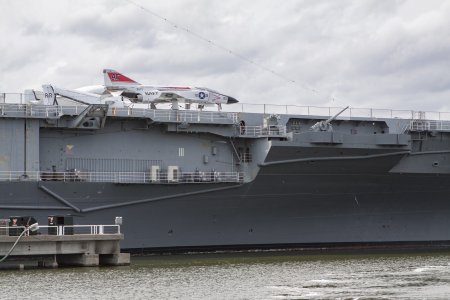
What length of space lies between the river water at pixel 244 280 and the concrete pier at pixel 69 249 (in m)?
0.67

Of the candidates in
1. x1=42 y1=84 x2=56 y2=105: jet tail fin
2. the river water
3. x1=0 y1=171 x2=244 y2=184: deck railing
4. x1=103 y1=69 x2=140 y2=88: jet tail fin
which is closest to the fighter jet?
x1=103 y1=69 x2=140 y2=88: jet tail fin

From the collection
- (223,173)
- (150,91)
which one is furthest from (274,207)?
(150,91)

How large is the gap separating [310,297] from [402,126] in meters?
20.8

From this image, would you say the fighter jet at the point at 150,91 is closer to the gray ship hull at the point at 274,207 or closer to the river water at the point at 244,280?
the gray ship hull at the point at 274,207

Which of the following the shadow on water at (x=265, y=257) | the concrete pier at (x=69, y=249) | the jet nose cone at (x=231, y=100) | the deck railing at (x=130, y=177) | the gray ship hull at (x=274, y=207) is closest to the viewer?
the concrete pier at (x=69, y=249)

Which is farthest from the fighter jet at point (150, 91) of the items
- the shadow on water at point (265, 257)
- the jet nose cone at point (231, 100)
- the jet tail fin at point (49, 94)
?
the shadow on water at point (265, 257)

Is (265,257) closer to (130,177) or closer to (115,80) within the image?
(130,177)

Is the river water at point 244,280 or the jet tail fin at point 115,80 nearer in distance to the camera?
the river water at point 244,280

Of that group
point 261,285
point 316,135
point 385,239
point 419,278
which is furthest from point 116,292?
point 385,239

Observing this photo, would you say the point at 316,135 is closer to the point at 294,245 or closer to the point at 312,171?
the point at 312,171

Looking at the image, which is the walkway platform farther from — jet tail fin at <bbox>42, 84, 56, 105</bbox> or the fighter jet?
the fighter jet

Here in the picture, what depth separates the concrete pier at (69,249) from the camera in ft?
97.3

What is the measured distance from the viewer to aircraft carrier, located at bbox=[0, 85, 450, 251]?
36.5 meters

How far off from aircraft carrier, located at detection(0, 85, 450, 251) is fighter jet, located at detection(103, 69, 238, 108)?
269 cm
